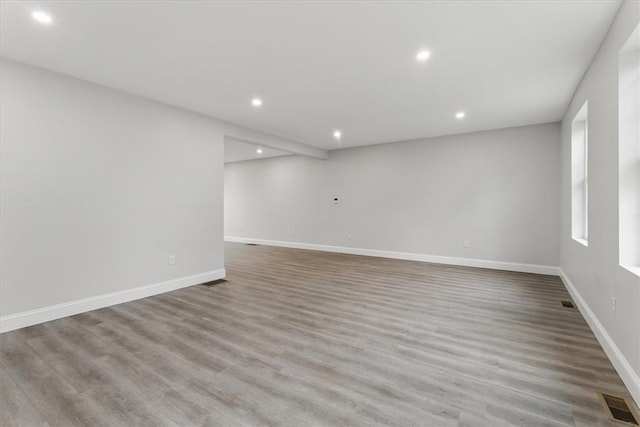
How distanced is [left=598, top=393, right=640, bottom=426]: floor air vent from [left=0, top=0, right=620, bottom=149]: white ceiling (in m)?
2.64

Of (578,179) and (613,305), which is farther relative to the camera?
(578,179)

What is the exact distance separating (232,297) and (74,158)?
7.92 feet

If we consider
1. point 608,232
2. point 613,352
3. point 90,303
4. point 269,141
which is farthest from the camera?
point 269,141

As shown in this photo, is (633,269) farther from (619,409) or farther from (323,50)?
(323,50)

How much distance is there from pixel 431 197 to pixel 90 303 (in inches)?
232

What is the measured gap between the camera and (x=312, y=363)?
2264 millimetres

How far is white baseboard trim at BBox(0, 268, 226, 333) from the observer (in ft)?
9.48

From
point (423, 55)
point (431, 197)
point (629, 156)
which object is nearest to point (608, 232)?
point (629, 156)

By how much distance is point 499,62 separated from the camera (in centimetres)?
295

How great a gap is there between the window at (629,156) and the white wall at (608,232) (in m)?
0.06

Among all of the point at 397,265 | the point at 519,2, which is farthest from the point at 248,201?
the point at 519,2

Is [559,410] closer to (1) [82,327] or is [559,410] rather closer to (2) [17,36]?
(1) [82,327]

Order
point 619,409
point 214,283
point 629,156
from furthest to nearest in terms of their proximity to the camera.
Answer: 1. point 214,283
2. point 629,156
3. point 619,409

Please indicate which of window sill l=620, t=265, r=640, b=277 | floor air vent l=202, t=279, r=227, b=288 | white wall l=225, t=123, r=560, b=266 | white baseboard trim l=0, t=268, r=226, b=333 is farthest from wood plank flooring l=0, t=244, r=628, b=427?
white wall l=225, t=123, r=560, b=266
